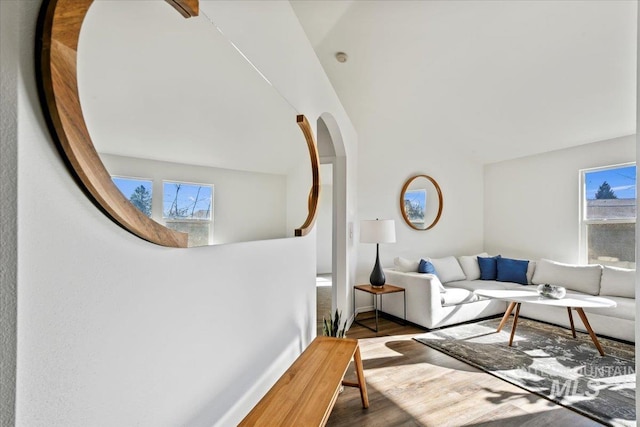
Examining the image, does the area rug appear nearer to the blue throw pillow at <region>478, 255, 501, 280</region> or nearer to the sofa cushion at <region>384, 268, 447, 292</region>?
the sofa cushion at <region>384, 268, 447, 292</region>

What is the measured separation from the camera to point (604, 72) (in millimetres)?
3244

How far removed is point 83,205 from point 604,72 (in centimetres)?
448

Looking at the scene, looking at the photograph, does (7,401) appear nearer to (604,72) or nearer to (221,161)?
(221,161)

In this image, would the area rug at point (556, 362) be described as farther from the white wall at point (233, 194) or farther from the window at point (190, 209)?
the window at point (190, 209)

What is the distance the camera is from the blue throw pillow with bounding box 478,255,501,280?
4.85 metres

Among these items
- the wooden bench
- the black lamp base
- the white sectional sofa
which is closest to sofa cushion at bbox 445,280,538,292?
the white sectional sofa

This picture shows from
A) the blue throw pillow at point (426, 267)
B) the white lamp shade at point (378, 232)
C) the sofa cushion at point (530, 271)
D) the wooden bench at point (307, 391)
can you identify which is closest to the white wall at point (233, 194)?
the wooden bench at point (307, 391)

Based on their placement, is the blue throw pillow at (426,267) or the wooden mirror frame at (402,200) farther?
the wooden mirror frame at (402,200)

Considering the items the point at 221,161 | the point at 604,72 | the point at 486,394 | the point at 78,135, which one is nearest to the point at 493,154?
the point at 604,72

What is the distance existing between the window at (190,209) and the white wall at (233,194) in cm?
2

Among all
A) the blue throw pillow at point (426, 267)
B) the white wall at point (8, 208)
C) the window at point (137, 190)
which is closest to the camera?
the white wall at point (8, 208)

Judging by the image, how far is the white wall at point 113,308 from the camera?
0.50 m

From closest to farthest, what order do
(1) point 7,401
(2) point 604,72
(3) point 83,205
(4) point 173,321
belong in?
1. (1) point 7,401
2. (3) point 83,205
3. (4) point 173,321
4. (2) point 604,72

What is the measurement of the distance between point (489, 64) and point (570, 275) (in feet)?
9.30
